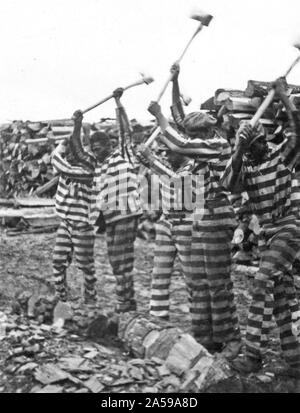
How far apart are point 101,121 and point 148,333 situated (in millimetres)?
5436

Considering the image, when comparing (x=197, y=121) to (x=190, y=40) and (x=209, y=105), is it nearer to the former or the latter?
(x=190, y=40)

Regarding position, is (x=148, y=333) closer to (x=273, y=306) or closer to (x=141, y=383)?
(x=141, y=383)

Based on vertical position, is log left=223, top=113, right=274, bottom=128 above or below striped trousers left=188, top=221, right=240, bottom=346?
above

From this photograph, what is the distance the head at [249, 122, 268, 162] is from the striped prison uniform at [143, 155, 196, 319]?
0.78 metres

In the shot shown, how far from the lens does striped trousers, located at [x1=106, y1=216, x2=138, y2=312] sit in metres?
6.37

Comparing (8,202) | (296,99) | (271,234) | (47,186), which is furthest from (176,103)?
(8,202)

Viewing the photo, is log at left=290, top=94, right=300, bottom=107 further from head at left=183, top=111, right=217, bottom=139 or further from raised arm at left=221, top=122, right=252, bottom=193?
raised arm at left=221, top=122, right=252, bottom=193

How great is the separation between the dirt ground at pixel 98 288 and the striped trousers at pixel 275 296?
227 mm

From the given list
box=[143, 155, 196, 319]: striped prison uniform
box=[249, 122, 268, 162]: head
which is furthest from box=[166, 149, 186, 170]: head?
→ box=[249, 122, 268, 162]: head

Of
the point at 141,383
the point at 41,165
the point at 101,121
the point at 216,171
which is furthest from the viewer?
the point at 41,165

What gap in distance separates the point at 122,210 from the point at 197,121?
171 cm

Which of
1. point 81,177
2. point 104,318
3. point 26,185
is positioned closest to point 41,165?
point 26,185

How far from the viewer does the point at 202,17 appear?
227 inches

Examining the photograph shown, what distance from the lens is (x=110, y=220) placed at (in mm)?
6395
